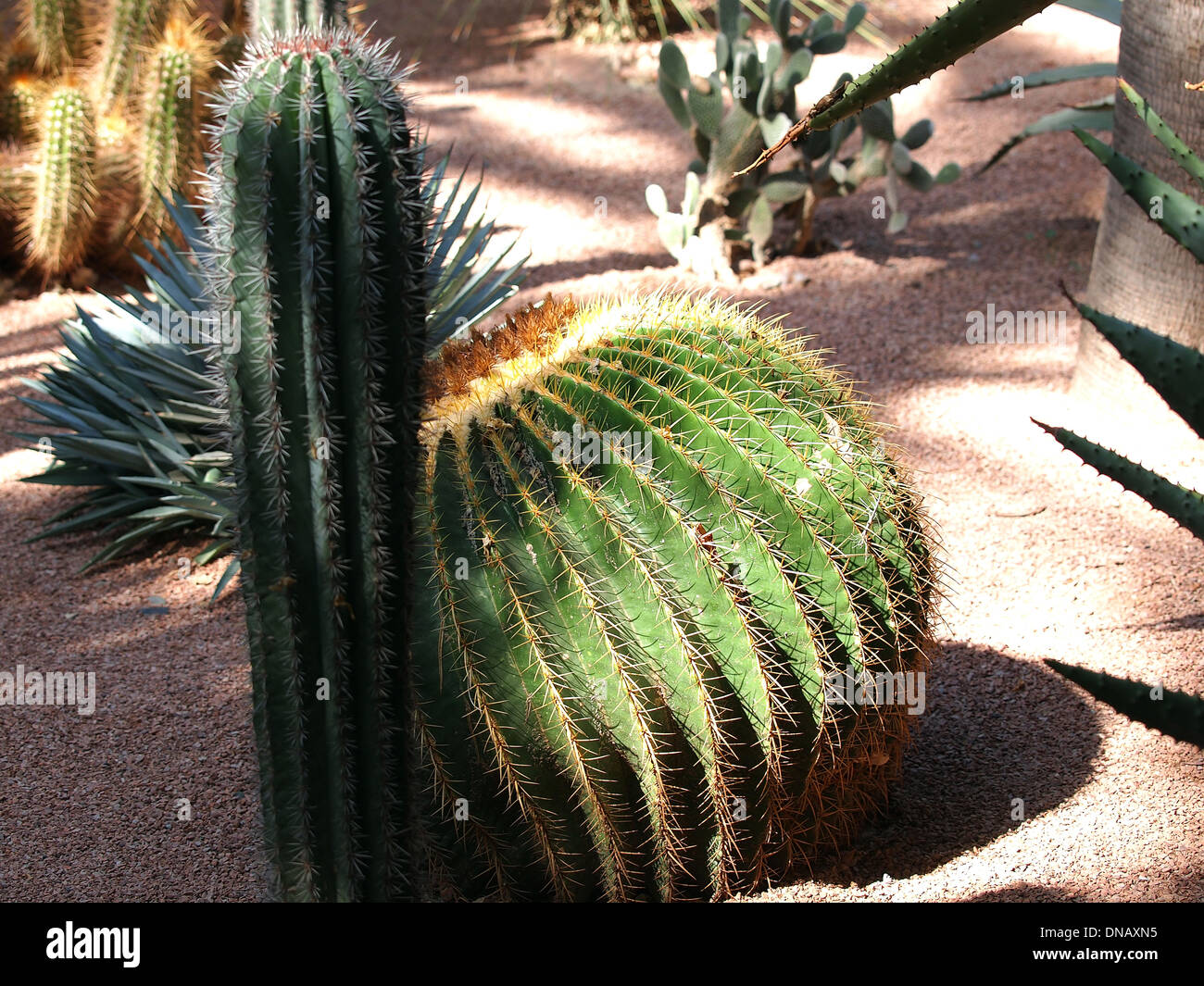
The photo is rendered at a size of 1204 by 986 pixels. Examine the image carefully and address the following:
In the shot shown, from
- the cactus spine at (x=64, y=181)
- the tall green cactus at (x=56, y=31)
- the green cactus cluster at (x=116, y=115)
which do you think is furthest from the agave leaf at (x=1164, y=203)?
the tall green cactus at (x=56, y=31)

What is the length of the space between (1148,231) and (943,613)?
1.73m

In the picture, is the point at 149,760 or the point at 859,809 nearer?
the point at 859,809

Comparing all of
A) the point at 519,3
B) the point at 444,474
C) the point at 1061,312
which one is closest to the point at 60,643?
the point at 444,474

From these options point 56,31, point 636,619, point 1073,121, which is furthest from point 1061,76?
point 56,31

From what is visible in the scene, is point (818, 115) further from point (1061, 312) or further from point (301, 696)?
point (1061, 312)

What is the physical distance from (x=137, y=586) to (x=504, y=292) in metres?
1.80

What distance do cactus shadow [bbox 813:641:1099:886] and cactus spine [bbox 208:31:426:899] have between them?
3.74 ft

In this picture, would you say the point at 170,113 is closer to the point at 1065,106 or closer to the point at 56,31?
the point at 56,31

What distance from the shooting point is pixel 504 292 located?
4.82 m

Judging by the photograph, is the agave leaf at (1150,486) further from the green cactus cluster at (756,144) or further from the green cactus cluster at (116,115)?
the green cactus cluster at (116,115)

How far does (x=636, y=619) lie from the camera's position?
7.48ft

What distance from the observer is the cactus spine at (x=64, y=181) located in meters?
5.77

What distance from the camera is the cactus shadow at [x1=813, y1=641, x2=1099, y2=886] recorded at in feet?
8.84

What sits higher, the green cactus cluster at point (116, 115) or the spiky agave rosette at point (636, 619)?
the green cactus cluster at point (116, 115)
